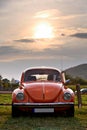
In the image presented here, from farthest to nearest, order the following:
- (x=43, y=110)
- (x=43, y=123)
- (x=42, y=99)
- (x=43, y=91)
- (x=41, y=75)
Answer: (x=41, y=75) < (x=43, y=91) < (x=42, y=99) < (x=43, y=110) < (x=43, y=123)

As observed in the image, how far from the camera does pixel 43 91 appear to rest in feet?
55.1

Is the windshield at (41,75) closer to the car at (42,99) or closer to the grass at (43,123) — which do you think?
the car at (42,99)

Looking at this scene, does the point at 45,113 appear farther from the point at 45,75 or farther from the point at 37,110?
the point at 45,75

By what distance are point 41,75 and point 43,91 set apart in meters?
Result: 2.28

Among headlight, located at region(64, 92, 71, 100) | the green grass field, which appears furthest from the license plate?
headlight, located at region(64, 92, 71, 100)

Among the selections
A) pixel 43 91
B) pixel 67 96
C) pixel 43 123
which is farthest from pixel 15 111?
pixel 43 123

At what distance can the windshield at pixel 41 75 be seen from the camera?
60.9 feet

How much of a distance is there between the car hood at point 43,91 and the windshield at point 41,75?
1181 millimetres

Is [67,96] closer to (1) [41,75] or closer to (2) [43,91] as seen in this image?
(2) [43,91]

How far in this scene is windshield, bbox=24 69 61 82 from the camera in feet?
60.9

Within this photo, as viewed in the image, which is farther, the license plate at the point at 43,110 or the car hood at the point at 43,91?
the car hood at the point at 43,91

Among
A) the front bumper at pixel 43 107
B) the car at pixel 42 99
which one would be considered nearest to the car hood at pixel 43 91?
the car at pixel 42 99

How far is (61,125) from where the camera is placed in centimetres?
1432

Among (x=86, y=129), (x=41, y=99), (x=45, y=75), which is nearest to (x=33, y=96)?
(x=41, y=99)
